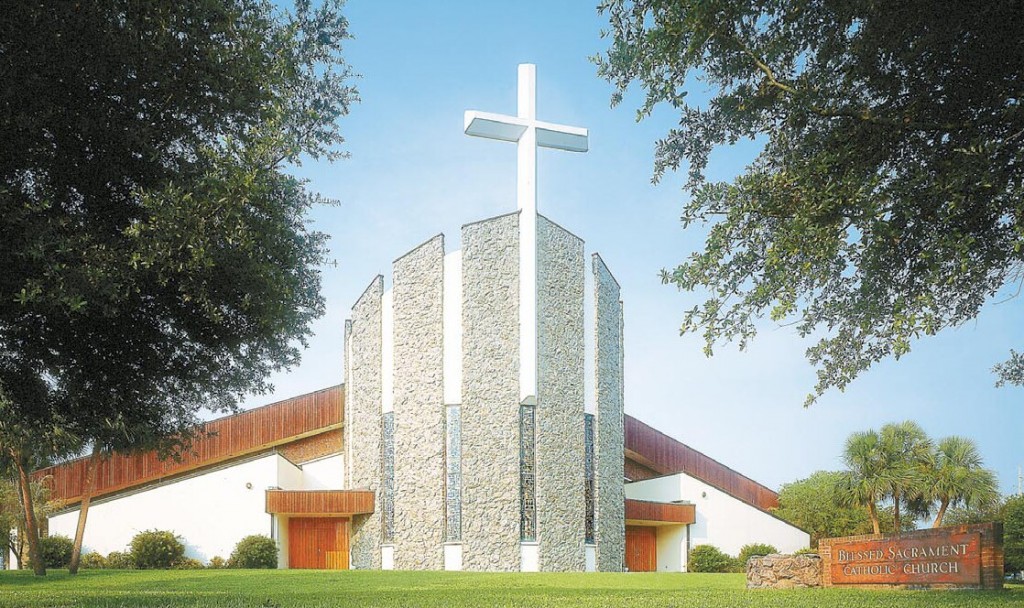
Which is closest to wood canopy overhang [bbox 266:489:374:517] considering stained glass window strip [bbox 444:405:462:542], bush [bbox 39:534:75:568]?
stained glass window strip [bbox 444:405:462:542]

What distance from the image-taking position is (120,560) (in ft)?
112

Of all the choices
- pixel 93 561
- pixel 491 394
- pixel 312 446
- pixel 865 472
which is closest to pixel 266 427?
pixel 312 446

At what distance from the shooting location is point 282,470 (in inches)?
1487

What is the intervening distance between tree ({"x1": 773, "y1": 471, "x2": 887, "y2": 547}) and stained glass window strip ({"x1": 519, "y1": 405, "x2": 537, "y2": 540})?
1608 cm

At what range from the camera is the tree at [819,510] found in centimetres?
4303

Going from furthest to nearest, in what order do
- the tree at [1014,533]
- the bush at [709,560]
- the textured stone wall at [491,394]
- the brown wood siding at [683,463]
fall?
the brown wood siding at [683,463] < the bush at [709,560] < the tree at [1014,533] < the textured stone wall at [491,394]

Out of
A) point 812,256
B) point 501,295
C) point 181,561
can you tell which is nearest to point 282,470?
point 181,561

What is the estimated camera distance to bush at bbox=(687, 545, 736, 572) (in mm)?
40219

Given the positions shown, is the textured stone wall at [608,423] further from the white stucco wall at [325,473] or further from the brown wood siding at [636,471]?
the white stucco wall at [325,473]

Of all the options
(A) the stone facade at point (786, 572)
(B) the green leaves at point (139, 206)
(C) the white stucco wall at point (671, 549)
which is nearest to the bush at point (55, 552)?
(C) the white stucco wall at point (671, 549)

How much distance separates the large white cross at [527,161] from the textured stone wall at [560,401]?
1.51 ft

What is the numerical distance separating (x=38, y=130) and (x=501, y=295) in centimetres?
2398

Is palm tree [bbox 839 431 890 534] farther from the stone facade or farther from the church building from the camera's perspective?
the stone facade

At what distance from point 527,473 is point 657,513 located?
10539 millimetres
